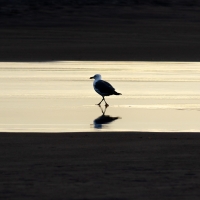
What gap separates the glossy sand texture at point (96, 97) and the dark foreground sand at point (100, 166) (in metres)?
0.97

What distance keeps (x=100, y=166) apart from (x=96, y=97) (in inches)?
278

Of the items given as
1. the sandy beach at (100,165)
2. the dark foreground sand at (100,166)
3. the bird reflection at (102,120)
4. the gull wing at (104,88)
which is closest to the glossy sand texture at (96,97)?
the bird reflection at (102,120)

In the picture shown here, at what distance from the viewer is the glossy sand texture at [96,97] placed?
1212 cm

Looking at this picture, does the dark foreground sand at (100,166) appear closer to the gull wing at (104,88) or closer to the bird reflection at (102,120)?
the bird reflection at (102,120)

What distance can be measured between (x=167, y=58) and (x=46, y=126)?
13188 millimetres

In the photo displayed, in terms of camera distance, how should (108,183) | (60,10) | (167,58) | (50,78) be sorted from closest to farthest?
(108,183) < (50,78) < (167,58) < (60,10)

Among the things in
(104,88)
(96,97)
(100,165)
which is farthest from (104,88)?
(100,165)

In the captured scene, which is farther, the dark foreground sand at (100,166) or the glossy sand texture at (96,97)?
the glossy sand texture at (96,97)

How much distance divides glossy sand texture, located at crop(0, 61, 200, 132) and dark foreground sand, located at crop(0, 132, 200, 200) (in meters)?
0.97

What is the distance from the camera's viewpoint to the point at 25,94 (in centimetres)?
1581

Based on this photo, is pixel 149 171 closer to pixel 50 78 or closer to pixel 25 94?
pixel 25 94

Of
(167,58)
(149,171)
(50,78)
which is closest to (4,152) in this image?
(149,171)

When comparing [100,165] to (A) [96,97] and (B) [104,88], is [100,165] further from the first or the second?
(A) [96,97]

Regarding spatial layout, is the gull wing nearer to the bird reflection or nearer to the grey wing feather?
the grey wing feather
